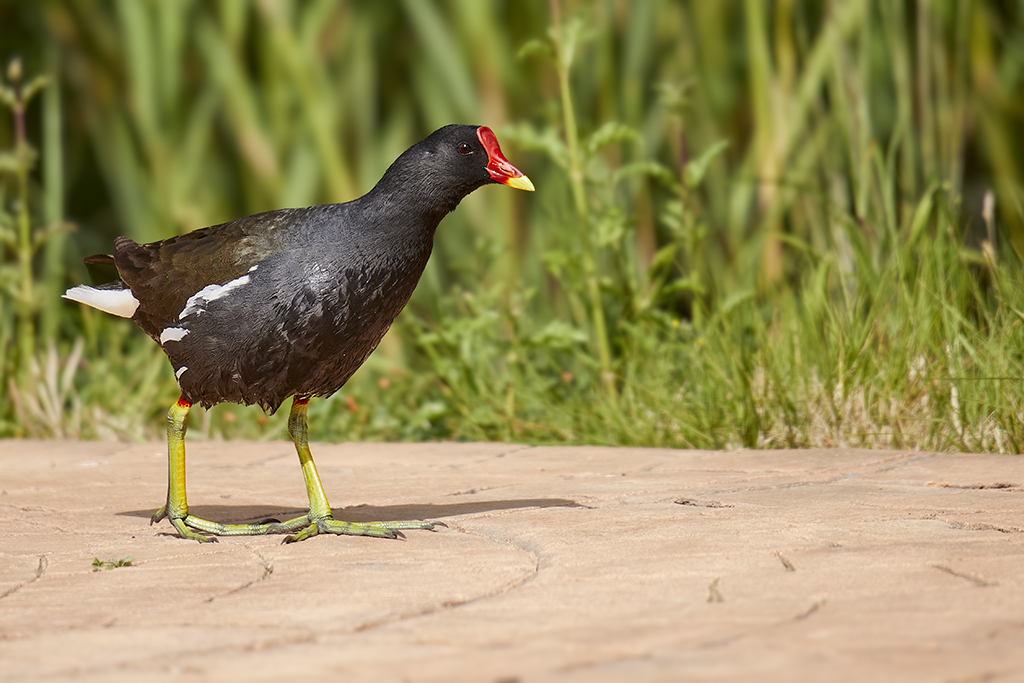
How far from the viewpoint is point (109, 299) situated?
12.5 feet

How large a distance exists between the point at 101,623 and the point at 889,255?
11.7ft

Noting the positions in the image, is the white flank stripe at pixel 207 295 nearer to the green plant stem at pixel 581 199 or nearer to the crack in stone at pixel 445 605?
the crack in stone at pixel 445 605

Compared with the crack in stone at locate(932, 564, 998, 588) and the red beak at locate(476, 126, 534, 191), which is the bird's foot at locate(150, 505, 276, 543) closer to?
the red beak at locate(476, 126, 534, 191)

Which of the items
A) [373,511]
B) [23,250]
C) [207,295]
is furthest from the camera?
[23,250]

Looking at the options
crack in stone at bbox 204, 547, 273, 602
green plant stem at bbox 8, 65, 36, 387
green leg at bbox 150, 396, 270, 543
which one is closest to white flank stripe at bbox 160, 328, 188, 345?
green leg at bbox 150, 396, 270, 543

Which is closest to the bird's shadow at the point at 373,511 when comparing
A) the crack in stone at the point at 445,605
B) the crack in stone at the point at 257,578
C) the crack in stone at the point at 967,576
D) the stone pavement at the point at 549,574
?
the stone pavement at the point at 549,574

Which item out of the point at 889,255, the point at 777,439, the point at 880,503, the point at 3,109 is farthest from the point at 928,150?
the point at 3,109

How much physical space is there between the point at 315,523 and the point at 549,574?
89 cm

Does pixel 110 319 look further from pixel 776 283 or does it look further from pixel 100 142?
pixel 776 283

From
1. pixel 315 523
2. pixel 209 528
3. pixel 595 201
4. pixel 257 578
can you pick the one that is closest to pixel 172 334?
pixel 209 528

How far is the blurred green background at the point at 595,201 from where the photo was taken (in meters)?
4.59

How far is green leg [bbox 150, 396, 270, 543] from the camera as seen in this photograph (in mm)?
3410

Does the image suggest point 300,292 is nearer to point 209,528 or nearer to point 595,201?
point 209,528

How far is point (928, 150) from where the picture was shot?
562 centimetres
